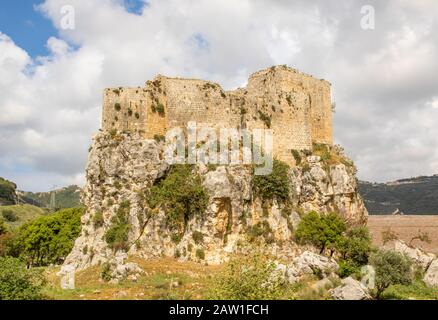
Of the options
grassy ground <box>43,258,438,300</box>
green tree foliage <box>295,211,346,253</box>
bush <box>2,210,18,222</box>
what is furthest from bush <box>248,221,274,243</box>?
bush <box>2,210,18,222</box>

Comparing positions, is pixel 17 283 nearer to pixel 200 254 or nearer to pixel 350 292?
pixel 200 254

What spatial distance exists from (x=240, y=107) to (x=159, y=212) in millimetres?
11259

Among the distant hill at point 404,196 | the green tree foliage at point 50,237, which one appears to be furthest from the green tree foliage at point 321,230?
the distant hill at point 404,196

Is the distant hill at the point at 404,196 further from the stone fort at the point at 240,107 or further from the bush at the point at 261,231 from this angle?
the bush at the point at 261,231

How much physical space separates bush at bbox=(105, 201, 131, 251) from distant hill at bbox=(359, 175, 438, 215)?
4679 inches

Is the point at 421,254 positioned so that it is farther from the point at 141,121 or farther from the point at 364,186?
the point at 364,186

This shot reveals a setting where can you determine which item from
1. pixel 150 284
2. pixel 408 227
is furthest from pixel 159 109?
pixel 408 227

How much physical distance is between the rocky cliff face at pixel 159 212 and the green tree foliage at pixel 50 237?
50.9ft

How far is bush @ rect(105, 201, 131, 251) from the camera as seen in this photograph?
31406mm

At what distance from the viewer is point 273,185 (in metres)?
34.8

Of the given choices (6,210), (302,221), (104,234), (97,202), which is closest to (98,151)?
(97,202)
